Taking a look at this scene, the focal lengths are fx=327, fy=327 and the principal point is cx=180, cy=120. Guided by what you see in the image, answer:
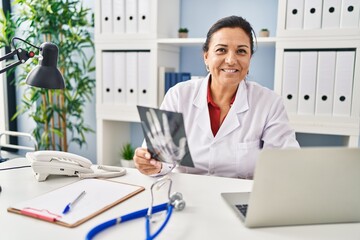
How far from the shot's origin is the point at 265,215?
71 cm

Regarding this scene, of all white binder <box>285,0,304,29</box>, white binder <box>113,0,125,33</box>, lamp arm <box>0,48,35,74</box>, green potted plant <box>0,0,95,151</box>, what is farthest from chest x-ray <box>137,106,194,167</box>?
green potted plant <box>0,0,95,151</box>

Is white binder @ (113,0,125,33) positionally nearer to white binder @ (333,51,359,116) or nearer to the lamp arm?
the lamp arm

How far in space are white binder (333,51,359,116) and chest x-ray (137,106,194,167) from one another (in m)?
1.15

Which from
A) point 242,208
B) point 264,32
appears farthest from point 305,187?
point 264,32

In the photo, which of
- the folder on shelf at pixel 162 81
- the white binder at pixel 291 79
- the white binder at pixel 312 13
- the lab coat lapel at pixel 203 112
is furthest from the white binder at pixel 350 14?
the folder on shelf at pixel 162 81

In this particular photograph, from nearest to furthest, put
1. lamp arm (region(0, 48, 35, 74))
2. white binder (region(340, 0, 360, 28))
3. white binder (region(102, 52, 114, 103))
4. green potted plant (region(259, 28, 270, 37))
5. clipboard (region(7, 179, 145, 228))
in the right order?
clipboard (region(7, 179, 145, 228)), lamp arm (region(0, 48, 35, 74)), white binder (region(340, 0, 360, 28)), green potted plant (region(259, 28, 270, 37)), white binder (region(102, 52, 114, 103))

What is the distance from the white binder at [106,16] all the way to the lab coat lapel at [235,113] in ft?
3.58

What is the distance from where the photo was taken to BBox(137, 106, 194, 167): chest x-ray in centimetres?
85

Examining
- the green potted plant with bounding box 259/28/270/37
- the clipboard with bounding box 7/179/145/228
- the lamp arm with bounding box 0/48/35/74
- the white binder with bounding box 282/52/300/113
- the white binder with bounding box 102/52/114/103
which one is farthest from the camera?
the white binder with bounding box 102/52/114/103

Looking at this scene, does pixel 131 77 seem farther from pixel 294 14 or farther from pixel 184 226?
pixel 184 226

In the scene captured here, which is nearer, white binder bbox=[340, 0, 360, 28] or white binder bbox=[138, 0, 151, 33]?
white binder bbox=[340, 0, 360, 28]

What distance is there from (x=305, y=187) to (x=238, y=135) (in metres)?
0.63

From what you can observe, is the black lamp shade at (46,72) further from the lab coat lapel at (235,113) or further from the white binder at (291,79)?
the white binder at (291,79)

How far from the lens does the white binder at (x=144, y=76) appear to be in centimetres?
203
